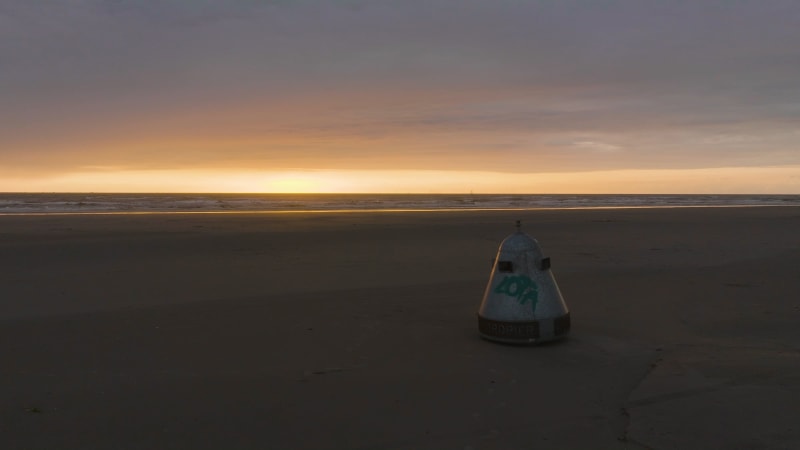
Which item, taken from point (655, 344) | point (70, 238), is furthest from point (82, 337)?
point (70, 238)

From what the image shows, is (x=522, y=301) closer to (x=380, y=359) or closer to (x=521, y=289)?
(x=521, y=289)

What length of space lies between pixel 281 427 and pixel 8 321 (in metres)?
4.30

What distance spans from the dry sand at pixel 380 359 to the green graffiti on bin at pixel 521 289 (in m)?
0.44

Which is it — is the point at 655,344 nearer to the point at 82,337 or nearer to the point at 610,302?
the point at 610,302

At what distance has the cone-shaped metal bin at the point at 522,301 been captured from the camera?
525 cm

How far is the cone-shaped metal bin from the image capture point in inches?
207

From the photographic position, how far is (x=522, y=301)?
208 inches

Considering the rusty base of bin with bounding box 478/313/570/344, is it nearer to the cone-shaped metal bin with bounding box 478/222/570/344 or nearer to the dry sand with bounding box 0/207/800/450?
the cone-shaped metal bin with bounding box 478/222/570/344

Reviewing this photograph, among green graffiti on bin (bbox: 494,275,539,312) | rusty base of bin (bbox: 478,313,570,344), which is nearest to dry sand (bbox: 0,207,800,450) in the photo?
rusty base of bin (bbox: 478,313,570,344)

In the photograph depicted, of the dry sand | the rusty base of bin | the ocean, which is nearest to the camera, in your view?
the dry sand

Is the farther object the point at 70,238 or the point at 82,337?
the point at 70,238

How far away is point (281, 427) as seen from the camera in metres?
3.63

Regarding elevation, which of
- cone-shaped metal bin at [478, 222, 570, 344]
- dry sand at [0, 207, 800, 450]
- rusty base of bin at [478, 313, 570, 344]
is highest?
cone-shaped metal bin at [478, 222, 570, 344]

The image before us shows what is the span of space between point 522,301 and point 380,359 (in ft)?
4.40
